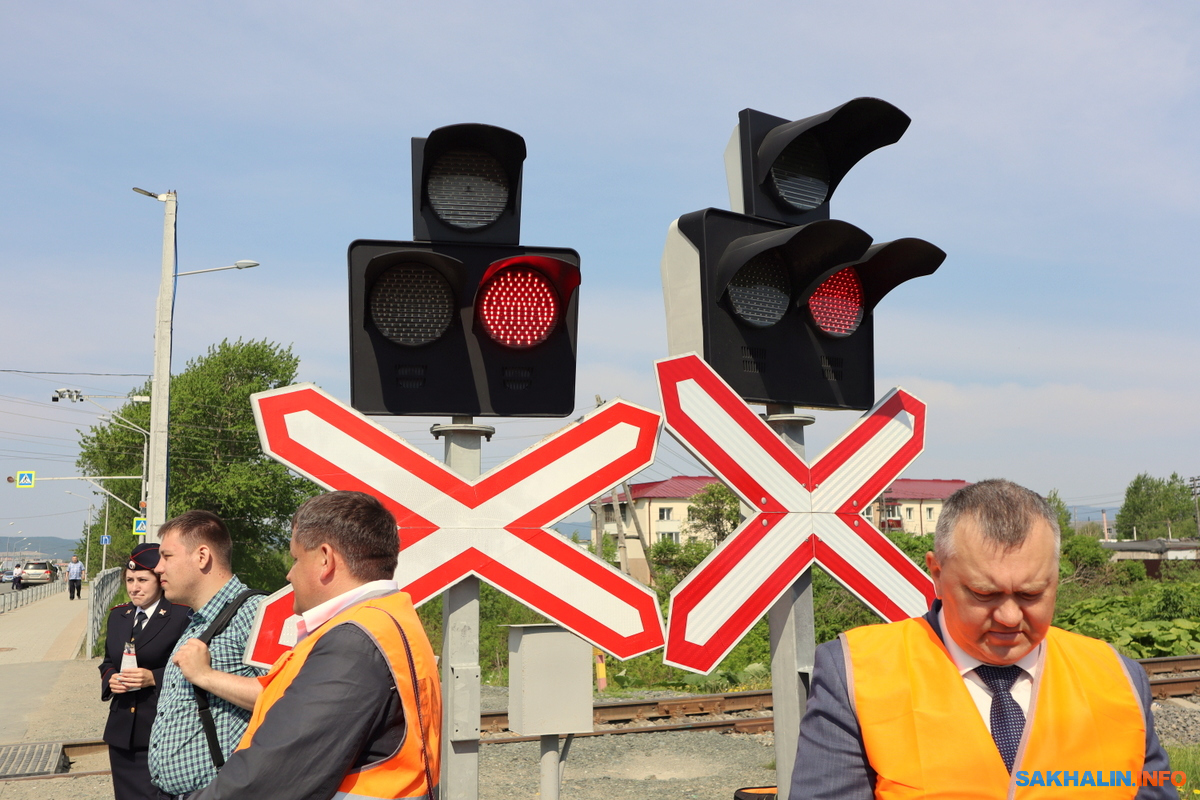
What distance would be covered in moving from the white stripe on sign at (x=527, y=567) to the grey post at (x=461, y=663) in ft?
0.47

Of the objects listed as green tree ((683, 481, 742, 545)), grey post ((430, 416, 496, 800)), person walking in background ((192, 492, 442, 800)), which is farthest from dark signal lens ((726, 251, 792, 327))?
green tree ((683, 481, 742, 545))

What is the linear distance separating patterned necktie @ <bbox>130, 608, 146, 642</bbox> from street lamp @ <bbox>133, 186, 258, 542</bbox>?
12.3 metres

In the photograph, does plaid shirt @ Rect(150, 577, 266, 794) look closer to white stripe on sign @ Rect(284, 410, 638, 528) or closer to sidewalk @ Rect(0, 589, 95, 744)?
white stripe on sign @ Rect(284, 410, 638, 528)

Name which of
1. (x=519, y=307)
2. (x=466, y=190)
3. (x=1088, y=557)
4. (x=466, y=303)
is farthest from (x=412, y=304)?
(x=1088, y=557)

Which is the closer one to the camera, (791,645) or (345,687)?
(345,687)

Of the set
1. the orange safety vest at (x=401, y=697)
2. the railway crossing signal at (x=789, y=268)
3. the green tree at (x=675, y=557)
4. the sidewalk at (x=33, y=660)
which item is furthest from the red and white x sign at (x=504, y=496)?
the green tree at (x=675, y=557)

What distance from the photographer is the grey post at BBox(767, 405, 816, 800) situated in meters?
3.97

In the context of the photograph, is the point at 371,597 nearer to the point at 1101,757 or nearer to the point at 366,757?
the point at 366,757

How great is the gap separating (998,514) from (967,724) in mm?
403

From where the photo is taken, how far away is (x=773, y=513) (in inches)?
155

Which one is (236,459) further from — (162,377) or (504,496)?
(504,496)

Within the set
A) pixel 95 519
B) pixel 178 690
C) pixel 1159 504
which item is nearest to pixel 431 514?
pixel 178 690

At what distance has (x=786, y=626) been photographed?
404 centimetres

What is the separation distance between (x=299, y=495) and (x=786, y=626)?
143ft
